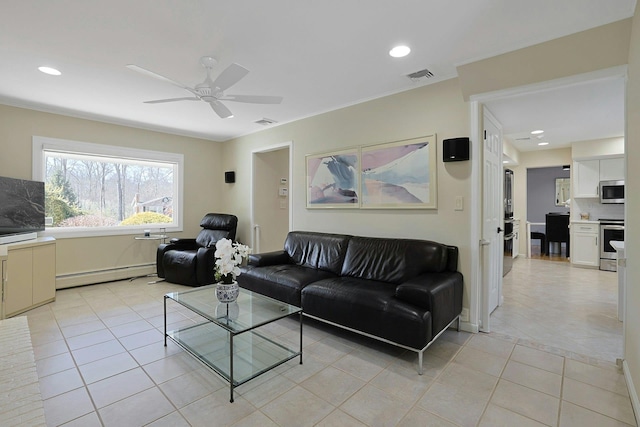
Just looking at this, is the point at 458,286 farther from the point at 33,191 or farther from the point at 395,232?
the point at 33,191

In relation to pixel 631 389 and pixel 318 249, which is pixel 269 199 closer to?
pixel 318 249

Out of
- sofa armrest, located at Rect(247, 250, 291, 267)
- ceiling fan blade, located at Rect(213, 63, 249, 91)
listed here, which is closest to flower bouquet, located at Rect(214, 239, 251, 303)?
sofa armrest, located at Rect(247, 250, 291, 267)

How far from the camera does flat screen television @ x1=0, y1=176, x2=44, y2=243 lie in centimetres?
→ 345

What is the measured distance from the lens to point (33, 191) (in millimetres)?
3795

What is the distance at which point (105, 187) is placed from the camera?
16.0ft

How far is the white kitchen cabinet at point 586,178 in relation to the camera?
5.81 metres

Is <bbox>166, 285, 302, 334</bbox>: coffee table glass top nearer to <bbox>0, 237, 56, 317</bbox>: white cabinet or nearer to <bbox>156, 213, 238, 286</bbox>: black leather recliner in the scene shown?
<bbox>156, 213, 238, 286</bbox>: black leather recliner

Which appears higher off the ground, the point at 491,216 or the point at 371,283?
the point at 491,216

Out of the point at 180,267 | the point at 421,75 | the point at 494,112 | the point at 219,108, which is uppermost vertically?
the point at 421,75

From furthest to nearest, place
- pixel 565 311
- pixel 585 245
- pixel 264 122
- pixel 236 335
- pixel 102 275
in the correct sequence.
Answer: pixel 585 245 < pixel 264 122 < pixel 102 275 < pixel 565 311 < pixel 236 335

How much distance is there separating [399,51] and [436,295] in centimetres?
204

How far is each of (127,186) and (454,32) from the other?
5.21 meters

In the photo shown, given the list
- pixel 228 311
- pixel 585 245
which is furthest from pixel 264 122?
pixel 585 245

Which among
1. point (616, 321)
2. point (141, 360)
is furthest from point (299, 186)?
point (616, 321)
